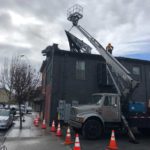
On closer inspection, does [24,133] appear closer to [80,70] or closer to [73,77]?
[73,77]

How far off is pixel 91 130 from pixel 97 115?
0.92 metres

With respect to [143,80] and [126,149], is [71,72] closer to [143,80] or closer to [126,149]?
[143,80]

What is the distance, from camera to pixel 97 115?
39.9 feet

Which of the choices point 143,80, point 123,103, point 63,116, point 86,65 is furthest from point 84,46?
point 123,103

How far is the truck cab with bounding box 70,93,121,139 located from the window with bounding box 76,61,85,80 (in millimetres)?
7809

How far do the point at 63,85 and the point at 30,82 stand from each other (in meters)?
12.5

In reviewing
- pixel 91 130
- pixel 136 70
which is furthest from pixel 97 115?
pixel 136 70

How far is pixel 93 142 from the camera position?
1112cm

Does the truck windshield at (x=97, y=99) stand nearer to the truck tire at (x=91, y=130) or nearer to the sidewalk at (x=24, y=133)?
the truck tire at (x=91, y=130)

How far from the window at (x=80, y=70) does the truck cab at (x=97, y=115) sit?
7.81 m

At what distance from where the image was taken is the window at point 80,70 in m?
21.0

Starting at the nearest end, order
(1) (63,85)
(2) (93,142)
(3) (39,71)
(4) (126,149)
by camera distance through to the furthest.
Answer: (4) (126,149) < (2) (93,142) < (1) (63,85) < (3) (39,71)

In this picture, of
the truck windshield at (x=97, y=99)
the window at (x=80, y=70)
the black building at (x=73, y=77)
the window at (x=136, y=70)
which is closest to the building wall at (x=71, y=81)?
the black building at (x=73, y=77)

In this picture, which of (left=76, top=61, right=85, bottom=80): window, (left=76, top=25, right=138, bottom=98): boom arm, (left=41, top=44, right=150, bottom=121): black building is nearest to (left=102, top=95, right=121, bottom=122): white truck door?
(left=76, top=25, right=138, bottom=98): boom arm
